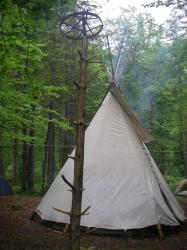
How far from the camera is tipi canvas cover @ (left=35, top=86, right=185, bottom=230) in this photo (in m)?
8.13

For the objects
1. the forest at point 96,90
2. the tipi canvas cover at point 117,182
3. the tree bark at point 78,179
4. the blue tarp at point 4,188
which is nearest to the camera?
the tree bark at point 78,179

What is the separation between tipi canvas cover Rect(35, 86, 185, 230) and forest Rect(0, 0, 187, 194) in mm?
1012

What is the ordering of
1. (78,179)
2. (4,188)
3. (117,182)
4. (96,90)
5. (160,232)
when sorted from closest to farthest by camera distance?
(78,179) → (160,232) → (117,182) → (4,188) → (96,90)

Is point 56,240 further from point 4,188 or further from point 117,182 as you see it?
point 4,188

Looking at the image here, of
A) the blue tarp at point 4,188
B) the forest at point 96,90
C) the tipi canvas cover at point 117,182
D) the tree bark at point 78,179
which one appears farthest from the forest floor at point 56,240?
the blue tarp at point 4,188

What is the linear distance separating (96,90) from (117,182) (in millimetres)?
10418

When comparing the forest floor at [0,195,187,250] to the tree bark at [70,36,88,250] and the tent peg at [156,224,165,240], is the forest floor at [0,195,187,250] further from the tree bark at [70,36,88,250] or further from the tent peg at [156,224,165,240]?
the tree bark at [70,36,88,250]

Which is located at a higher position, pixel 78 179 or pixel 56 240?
pixel 78 179

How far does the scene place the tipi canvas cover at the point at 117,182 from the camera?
813 cm

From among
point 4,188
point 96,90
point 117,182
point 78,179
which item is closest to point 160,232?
point 117,182

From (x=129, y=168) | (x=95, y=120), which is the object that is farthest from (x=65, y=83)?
(x=129, y=168)

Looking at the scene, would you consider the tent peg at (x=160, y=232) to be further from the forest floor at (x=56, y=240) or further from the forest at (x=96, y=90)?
the forest at (x=96, y=90)

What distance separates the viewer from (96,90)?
18.5 metres

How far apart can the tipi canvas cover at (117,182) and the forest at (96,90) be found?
1012mm
